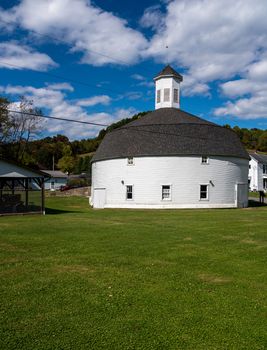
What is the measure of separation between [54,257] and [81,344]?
554 cm

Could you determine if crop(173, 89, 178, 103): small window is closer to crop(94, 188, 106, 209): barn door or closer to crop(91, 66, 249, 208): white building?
crop(91, 66, 249, 208): white building

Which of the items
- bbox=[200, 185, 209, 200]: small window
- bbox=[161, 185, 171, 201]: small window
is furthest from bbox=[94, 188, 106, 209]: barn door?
bbox=[200, 185, 209, 200]: small window

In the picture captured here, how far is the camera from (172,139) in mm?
34469

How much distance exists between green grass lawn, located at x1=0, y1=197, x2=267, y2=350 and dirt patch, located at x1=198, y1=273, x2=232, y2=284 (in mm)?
21

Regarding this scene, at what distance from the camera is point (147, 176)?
34.1m

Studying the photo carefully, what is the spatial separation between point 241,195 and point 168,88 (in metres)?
14.0

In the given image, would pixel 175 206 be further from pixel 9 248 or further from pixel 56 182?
pixel 56 182

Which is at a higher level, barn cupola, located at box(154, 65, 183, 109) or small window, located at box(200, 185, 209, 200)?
barn cupola, located at box(154, 65, 183, 109)

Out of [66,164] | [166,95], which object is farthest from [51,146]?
[166,95]

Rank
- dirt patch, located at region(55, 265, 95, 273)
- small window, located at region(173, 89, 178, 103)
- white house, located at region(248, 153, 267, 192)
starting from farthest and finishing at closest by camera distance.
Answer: white house, located at region(248, 153, 267, 192), small window, located at region(173, 89, 178, 103), dirt patch, located at region(55, 265, 95, 273)

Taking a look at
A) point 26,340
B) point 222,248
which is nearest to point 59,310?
point 26,340

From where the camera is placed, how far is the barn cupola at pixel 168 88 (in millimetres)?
41781

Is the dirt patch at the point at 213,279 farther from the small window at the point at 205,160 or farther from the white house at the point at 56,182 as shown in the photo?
the white house at the point at 56,182

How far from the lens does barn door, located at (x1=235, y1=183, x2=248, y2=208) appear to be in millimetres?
35625
